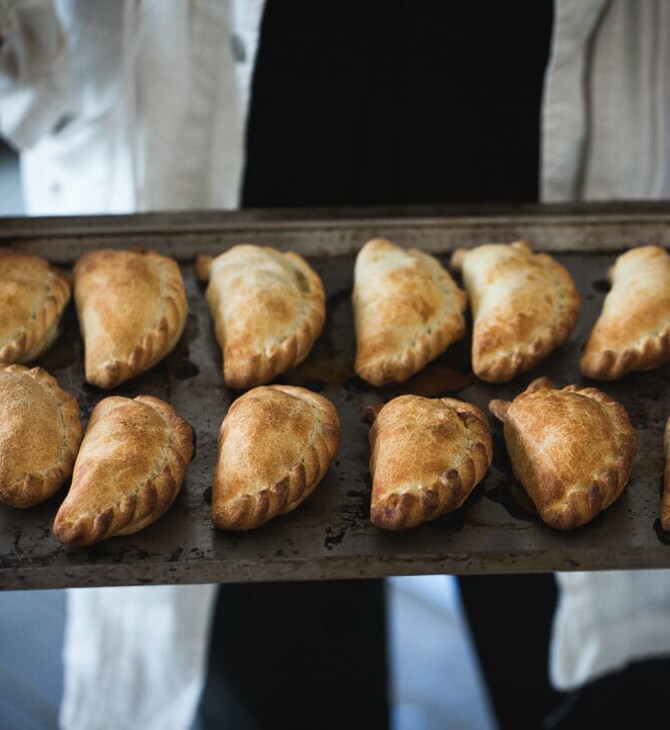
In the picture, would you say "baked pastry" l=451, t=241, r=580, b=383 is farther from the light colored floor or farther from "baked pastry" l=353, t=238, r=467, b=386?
the light colored floor

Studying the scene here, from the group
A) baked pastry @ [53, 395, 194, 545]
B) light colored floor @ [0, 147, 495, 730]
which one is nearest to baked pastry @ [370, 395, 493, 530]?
baked pastry @ [53, 395, 194, 545]

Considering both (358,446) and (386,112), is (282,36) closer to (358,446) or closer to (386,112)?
(386,112)

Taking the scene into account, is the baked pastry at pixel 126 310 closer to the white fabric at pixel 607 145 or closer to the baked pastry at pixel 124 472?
the baked pastry at pixel 124 472

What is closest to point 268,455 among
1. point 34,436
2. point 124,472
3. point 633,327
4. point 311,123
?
point 124,472

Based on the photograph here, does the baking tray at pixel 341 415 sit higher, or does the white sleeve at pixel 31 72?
the white sleeve at pixel 31 72

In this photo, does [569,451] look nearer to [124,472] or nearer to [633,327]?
[633,327]

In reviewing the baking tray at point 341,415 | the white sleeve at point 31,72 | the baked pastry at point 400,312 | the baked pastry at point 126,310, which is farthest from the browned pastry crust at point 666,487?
the white sleeve at point 31,72
